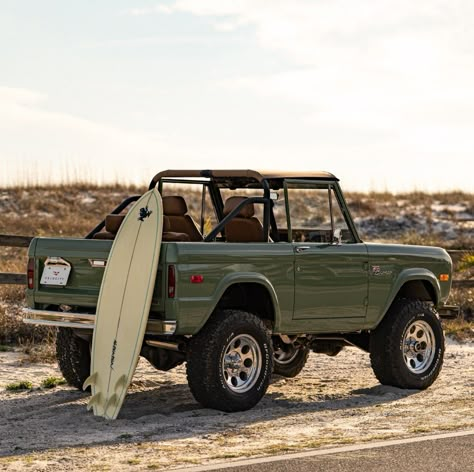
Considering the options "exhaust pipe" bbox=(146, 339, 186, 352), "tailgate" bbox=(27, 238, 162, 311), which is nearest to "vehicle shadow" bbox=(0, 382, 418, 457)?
"exhaust pipe" bbox=(146, 339, 186, 352)

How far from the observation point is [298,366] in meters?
13.2

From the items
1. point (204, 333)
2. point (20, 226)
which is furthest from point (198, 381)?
point (20, 226)

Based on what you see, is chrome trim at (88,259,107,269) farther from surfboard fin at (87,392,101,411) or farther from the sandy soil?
the sandy soil

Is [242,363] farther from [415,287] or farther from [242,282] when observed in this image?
[415,287]

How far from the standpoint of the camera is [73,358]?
12.0 m

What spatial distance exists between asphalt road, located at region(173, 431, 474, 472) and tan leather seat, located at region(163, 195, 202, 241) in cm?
355

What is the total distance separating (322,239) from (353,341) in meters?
1.26

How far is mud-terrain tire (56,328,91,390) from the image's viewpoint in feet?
39.5

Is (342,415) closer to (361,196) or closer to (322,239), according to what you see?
(322,239)

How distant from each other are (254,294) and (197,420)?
1.56 m

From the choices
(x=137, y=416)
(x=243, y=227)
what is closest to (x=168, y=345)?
(x=137, y=416)

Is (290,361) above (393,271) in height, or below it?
below

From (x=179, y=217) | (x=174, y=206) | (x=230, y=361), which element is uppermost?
(x=174, y=206)

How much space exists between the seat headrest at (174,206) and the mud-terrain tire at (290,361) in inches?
83.8
